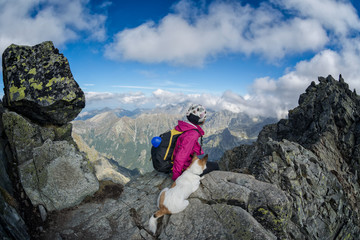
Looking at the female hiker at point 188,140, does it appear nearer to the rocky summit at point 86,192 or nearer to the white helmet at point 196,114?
the white helmet at point 196,114

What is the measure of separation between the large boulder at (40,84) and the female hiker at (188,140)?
801 centimetres

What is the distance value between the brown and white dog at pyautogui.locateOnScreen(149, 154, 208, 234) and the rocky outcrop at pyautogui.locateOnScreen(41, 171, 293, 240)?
43 cm

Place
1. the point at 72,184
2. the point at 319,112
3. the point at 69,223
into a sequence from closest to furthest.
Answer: the point at 69,223 → the point at 72,184 → the point at 319,112

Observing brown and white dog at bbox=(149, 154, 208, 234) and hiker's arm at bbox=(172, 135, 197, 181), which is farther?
hiker's arm at bbox=(172, 135, 197, 181)

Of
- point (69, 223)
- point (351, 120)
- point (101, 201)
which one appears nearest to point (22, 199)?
point (69, 223)

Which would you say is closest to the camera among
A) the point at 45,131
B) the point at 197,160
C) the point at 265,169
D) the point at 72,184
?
the point at 197,160

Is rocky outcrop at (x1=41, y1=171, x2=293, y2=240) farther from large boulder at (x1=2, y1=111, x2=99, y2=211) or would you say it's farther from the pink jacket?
the pink jacket

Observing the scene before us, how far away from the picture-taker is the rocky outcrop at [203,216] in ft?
25.8

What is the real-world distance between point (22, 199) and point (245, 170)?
15885 millimetres

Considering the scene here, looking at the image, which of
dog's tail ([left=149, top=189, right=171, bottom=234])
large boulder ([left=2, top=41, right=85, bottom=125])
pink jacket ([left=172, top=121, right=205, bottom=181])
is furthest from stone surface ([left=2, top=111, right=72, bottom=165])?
pink jacket ([left=172, top=121, right=205, bottom=181])

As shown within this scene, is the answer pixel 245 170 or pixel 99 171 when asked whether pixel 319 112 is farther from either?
pixel 99 171

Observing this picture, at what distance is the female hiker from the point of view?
1005cm

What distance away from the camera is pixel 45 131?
38.4ft

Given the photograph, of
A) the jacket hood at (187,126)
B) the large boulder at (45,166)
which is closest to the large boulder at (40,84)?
the large boulder at (45,166)
